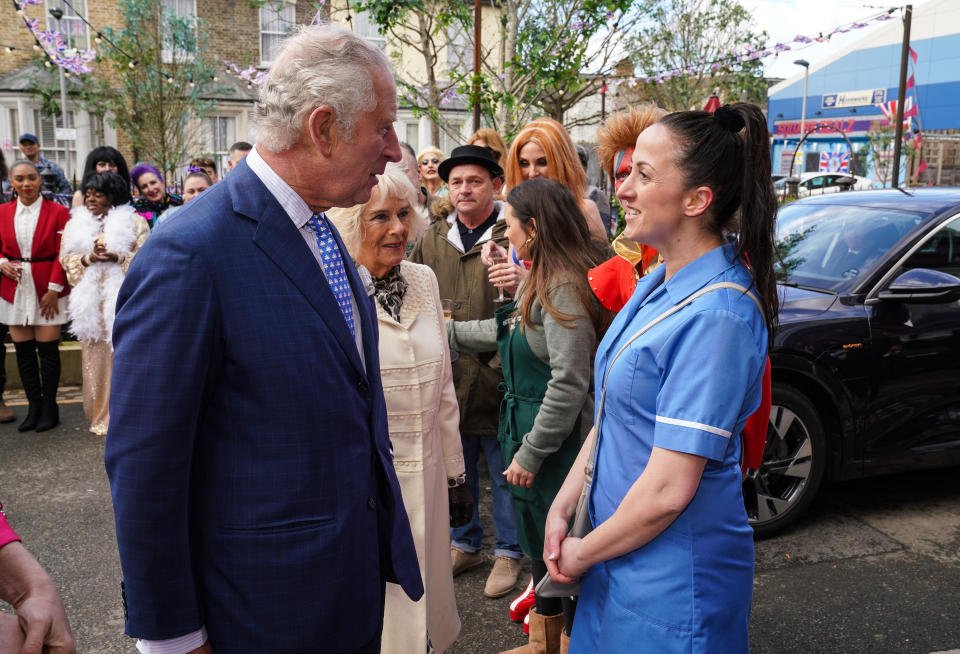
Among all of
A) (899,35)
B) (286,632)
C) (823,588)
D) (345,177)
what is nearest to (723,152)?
(345,177)

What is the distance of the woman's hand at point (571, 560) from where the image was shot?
182cm

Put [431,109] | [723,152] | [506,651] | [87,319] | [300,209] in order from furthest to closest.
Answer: [431,109] → [87,319] → [506,651] → [723,152] → [300,209]

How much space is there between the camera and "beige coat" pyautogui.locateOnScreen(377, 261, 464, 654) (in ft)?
8.41

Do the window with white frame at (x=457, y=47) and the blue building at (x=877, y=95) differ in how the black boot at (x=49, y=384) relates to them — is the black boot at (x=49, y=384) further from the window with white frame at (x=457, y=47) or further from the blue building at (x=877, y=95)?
the blue building at (x=877, y=95)

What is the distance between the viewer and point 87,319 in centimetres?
589

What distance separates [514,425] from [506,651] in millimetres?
905

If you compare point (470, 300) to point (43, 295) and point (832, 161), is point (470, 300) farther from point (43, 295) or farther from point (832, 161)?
point (832, 161)

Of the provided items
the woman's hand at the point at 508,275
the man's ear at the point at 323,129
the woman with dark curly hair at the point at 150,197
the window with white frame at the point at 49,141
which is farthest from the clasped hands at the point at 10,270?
the window with white frame at the point at 49,141

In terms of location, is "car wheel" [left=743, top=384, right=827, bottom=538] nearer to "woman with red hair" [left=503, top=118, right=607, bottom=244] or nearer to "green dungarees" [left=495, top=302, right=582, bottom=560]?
"woman with red hair" [left=503, top=118, right=607, bottom=244]

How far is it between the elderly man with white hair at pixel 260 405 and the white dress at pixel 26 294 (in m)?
5.45

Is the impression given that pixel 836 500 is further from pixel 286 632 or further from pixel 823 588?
pixel 286 632

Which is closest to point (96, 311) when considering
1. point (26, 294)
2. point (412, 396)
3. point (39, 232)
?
point (26, 294)

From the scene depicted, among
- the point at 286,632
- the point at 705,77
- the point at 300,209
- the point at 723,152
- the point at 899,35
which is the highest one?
the point at 899,35

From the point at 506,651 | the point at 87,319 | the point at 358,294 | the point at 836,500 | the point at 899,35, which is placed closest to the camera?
the point at 358,294
